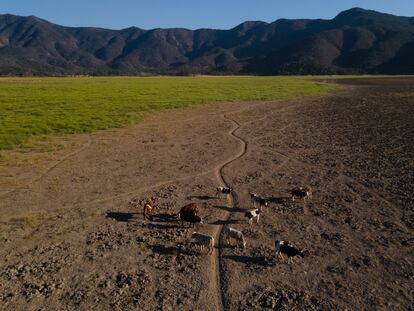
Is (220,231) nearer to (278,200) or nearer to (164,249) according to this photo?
(164,249)

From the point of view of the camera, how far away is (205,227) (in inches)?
508

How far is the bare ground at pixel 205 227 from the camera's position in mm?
9359

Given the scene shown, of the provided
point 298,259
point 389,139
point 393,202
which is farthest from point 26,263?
point 389,139

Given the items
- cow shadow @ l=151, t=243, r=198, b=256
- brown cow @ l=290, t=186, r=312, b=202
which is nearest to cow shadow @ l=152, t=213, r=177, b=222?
cow shadow @ l=151, t=243, r=198, b=256

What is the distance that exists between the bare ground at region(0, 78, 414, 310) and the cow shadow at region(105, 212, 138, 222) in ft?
0.30

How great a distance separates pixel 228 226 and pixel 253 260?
2.21 metres

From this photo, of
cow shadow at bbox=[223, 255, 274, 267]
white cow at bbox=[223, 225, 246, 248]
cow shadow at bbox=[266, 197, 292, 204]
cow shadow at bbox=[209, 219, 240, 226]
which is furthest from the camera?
cow shadow at bbox=[266, 197, 292, 204]

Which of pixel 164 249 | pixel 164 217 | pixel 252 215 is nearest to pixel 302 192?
pixel 252 215

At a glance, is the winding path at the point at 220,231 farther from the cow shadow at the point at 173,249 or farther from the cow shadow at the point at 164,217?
the cow shadow at the point at 164,217

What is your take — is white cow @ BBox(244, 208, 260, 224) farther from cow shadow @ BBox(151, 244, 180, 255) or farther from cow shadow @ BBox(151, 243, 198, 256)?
cow shadow @ BBox(151, 244, 180, 255)

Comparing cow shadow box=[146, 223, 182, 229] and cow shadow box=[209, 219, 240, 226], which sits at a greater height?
cow shadow box=[209, 219, 240, 226]

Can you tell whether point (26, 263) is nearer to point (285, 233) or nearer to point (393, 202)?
point (285, 233)

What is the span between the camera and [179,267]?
34.5ft

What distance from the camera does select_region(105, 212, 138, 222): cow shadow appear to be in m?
13.7
